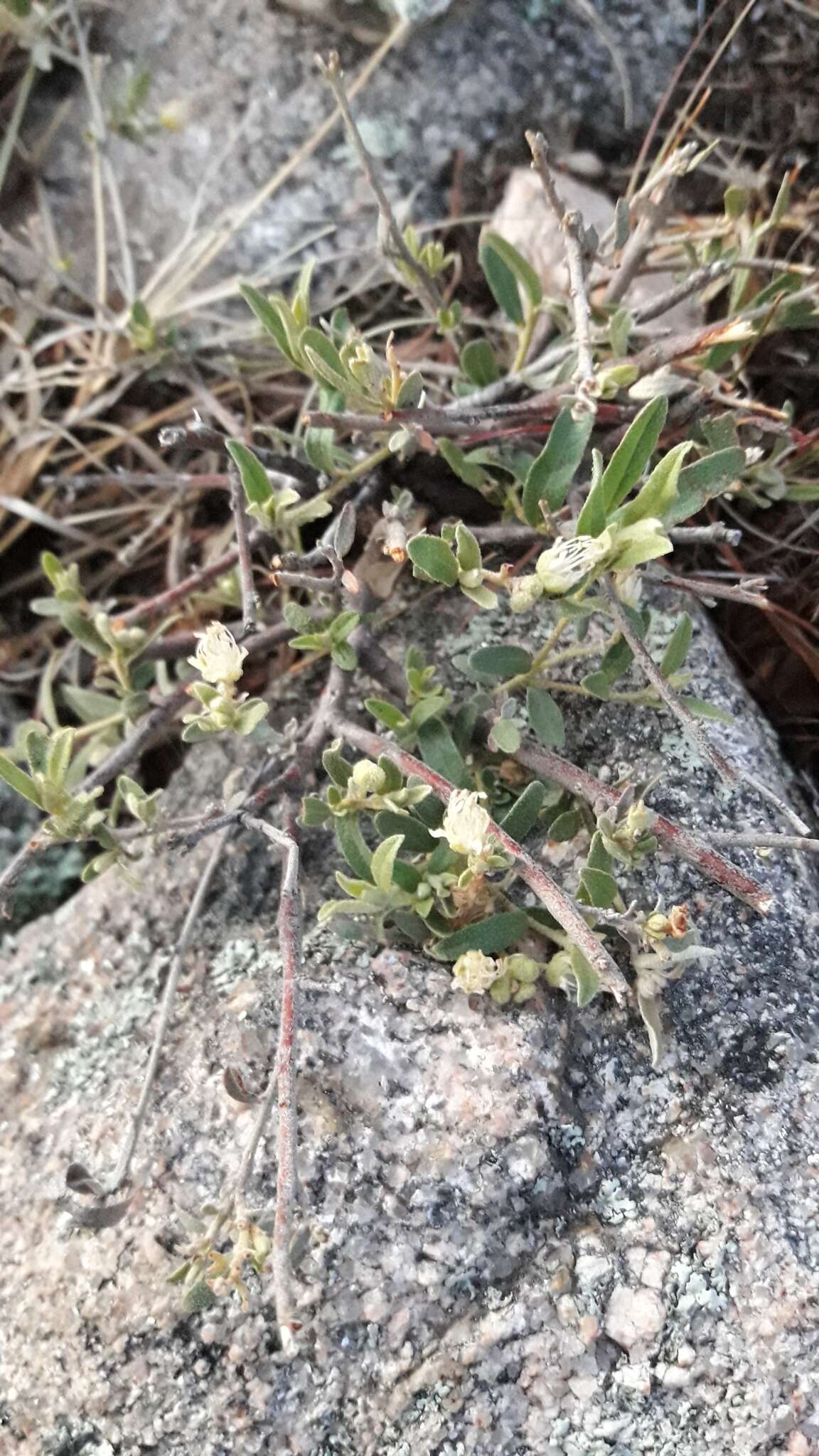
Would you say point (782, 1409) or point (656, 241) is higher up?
point (656, 241)

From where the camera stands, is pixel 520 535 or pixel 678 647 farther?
pixel 520 535

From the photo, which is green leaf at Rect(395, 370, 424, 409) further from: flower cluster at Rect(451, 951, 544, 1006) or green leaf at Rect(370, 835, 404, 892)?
flower cluster at Rect(451, 951, 544, 1006)

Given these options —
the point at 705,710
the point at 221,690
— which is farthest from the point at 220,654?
the point at 705,710

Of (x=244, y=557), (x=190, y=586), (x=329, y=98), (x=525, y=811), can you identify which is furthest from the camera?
(x=329, y=98)

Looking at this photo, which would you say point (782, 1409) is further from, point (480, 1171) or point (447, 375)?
point (447, 375)

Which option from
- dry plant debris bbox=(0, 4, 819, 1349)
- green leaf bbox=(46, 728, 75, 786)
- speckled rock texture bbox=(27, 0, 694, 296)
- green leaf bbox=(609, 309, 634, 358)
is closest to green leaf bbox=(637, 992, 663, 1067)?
dry plant debris bbox=(0, 4, 819, 1349)

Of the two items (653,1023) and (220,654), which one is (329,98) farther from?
(653,1023)

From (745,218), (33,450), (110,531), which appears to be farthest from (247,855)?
(745,218)
